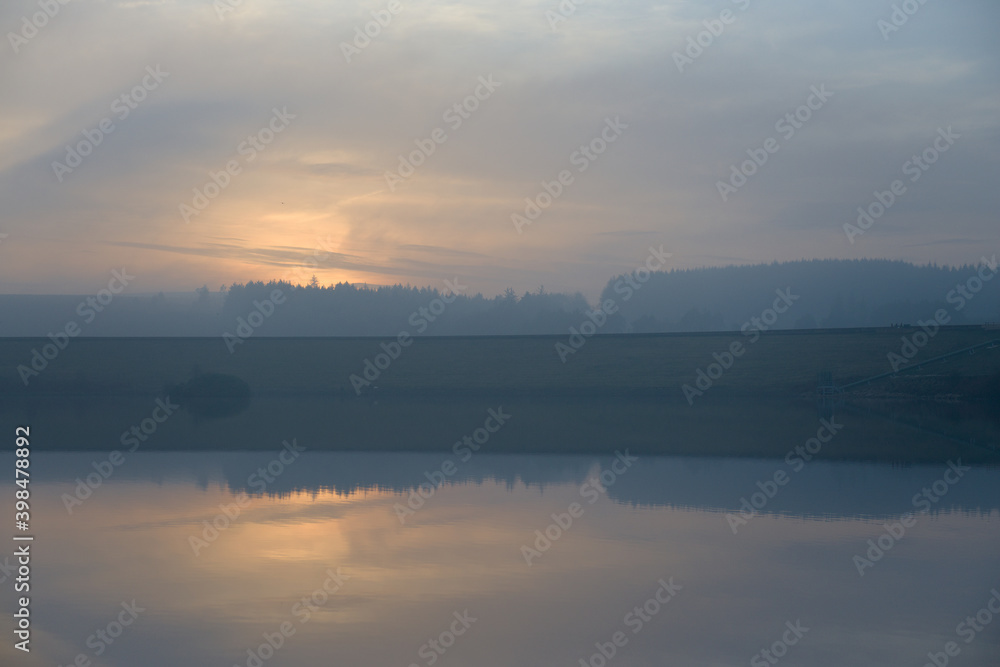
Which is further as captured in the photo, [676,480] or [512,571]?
[676,480]

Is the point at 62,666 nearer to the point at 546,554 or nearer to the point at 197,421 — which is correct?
the point at 546,554

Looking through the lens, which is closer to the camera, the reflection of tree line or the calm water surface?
the calm water surface

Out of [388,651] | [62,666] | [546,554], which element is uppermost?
[62,666]

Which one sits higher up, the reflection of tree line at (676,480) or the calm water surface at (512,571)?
the calm water surface at (512,571)

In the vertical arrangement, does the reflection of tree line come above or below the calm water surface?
below

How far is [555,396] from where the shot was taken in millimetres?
49188

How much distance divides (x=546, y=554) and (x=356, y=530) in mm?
3009

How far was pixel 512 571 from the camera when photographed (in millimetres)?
10039

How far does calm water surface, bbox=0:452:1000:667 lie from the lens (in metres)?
7.54

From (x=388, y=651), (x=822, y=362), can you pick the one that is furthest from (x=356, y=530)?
(x=822, y=362)

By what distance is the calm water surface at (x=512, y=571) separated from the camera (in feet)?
24.7

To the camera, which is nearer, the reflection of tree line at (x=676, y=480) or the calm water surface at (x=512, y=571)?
the calm water surface at (x=512, y=571)

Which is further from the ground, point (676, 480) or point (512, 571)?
point (512, 571)

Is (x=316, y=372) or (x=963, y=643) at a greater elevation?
(x=963, y=643)
